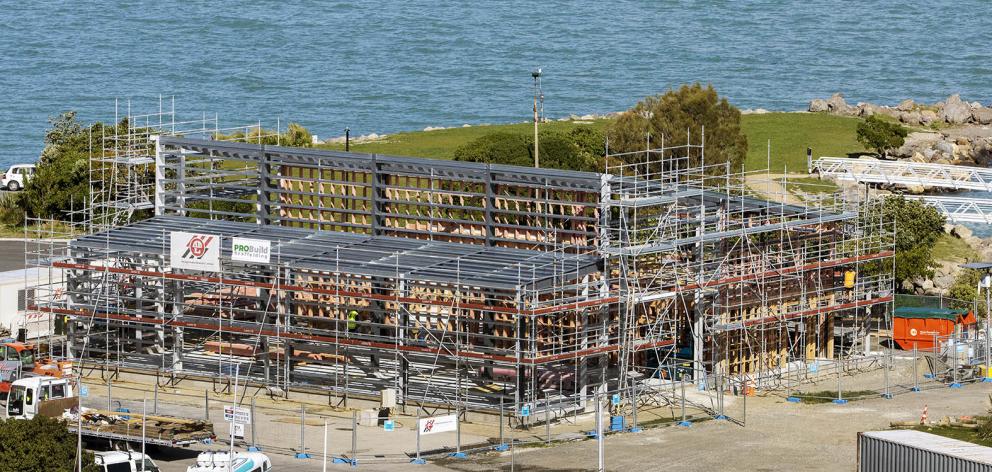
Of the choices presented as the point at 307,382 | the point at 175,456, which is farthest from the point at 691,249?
the point at 175,456

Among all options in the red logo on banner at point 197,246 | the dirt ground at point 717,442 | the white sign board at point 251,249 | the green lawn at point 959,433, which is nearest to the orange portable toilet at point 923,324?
the dirt ground at point 717,442

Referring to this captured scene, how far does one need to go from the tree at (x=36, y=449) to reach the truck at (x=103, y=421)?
2476 mm

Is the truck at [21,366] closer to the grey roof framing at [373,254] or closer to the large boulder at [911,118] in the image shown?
the grey roof framing at [373,254]

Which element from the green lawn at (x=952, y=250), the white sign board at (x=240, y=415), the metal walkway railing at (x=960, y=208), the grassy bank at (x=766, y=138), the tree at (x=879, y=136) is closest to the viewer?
the white sign board at (x=240, y=415)

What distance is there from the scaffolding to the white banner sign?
1.93 ft

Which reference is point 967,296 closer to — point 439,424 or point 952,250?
point 952,250

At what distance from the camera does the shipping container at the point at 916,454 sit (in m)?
51.9

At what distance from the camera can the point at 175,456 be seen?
60.3 metres

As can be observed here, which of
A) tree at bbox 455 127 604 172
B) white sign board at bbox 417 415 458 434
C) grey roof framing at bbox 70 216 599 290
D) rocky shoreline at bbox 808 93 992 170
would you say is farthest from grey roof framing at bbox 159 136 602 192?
rocky shoreline at bbox 808 93 992 170

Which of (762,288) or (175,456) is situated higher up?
(762,288)

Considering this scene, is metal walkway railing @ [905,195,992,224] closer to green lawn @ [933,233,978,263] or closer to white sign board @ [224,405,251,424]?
green lawn @ [933,233,978,263]

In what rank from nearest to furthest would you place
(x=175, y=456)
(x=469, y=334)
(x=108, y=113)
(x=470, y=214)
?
1. (x=175, y=456)
2. (x=469, y=334)
3. (x=470, y=214)
4. (x=108, y=113)

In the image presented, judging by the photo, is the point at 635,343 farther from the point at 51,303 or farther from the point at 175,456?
the point at 51,303

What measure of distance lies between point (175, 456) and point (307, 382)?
1065cm
